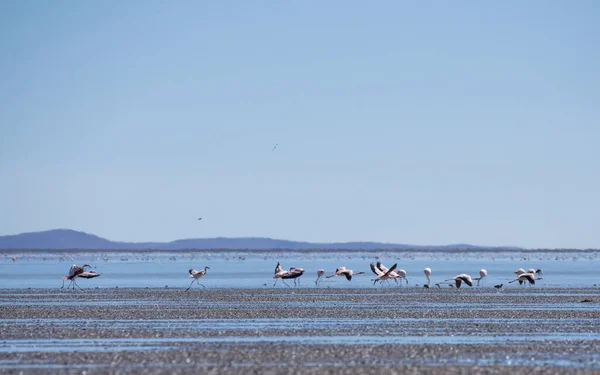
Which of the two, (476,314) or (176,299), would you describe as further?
(176,299)

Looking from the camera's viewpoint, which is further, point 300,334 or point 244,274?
point 244,274

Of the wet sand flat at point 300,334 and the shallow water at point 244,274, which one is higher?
the shallow water at point 244,274

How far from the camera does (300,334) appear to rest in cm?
2512

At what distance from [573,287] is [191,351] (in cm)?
3201

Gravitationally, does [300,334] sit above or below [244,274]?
below

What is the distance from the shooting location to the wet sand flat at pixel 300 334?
19531 mm

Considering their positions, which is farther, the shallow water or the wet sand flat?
the shallow water

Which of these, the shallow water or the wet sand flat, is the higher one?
the shallow water

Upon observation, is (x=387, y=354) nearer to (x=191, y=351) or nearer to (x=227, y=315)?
(x=191, y=351)

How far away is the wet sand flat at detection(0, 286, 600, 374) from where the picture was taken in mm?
19531

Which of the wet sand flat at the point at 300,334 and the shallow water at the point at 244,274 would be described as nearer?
the wet sand flat at the point at 300,334

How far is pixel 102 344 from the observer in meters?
23.1

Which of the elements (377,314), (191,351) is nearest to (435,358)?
(191,351)

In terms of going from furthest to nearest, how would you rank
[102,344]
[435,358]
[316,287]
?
1. [316,287]
2. [102,344]
3. [435,358]
